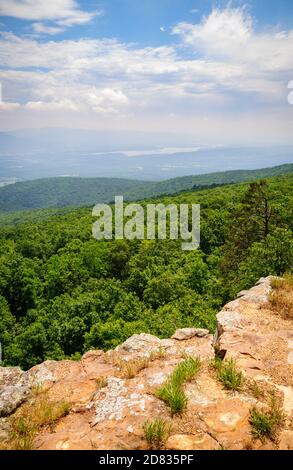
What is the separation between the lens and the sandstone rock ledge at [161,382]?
593 centimetres

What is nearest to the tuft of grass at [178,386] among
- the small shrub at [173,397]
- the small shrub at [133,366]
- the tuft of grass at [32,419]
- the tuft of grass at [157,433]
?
the small shrub at [173,397]

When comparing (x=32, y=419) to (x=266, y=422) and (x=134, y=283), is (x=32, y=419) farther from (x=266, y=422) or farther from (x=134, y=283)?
(x=134, y=283)

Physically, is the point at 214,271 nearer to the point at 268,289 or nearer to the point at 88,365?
the point at 268,289

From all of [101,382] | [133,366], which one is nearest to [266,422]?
[133,366]

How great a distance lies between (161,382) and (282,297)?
5260 millimetres

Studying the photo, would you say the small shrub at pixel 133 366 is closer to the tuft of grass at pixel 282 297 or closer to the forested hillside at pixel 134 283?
the tuft of grass at pixel 282 297

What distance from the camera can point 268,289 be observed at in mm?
11805

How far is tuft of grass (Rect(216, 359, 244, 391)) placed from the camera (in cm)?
699

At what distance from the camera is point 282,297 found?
10625mm

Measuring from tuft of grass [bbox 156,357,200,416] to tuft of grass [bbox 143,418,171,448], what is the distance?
61 cm

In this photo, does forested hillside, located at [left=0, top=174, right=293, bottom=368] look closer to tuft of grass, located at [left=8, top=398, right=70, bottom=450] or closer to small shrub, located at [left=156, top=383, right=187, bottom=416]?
small shrub, located at [left=156, top=383, right=187, bottom=416]

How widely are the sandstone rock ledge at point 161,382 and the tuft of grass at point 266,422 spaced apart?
11cm

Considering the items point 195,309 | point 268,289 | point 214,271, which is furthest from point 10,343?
point 268,289
